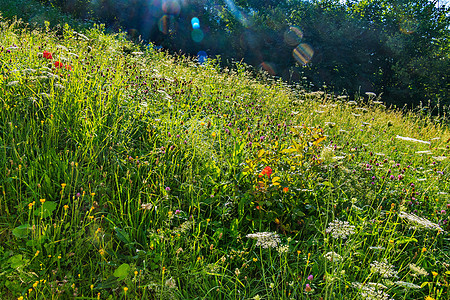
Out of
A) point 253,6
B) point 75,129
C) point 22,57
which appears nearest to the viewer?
point 75,129

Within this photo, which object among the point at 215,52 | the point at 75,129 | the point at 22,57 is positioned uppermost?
the point at 215,52

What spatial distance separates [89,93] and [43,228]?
5.10ft

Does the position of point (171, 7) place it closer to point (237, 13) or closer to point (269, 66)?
point (237, 13)

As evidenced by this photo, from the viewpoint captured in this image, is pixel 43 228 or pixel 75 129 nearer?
pixel 43 228

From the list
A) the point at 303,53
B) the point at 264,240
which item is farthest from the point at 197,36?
the point at 264,240

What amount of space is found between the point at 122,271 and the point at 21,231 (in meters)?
0.70

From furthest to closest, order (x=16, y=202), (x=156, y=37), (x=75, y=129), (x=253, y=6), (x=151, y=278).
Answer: (x=253, y=6), (x=156, y=37), (x=75, y=129), (x=16, y=202), (x=151, y=278)

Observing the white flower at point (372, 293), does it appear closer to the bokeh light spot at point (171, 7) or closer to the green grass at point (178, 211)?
the green grass at point (178, 211)

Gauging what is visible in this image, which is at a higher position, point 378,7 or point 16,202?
point 378,7

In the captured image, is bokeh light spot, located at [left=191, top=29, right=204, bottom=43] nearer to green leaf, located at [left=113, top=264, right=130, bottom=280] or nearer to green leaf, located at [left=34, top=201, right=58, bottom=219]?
green leaf, located at [left=34, top=201, right=58, bottom=219]

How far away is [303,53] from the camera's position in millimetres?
13875

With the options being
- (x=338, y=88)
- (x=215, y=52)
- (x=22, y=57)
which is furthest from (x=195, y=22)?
(x=22, y=57)

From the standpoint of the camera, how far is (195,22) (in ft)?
43.7

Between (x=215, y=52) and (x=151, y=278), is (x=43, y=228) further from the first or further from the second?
(x=215, y=52)
